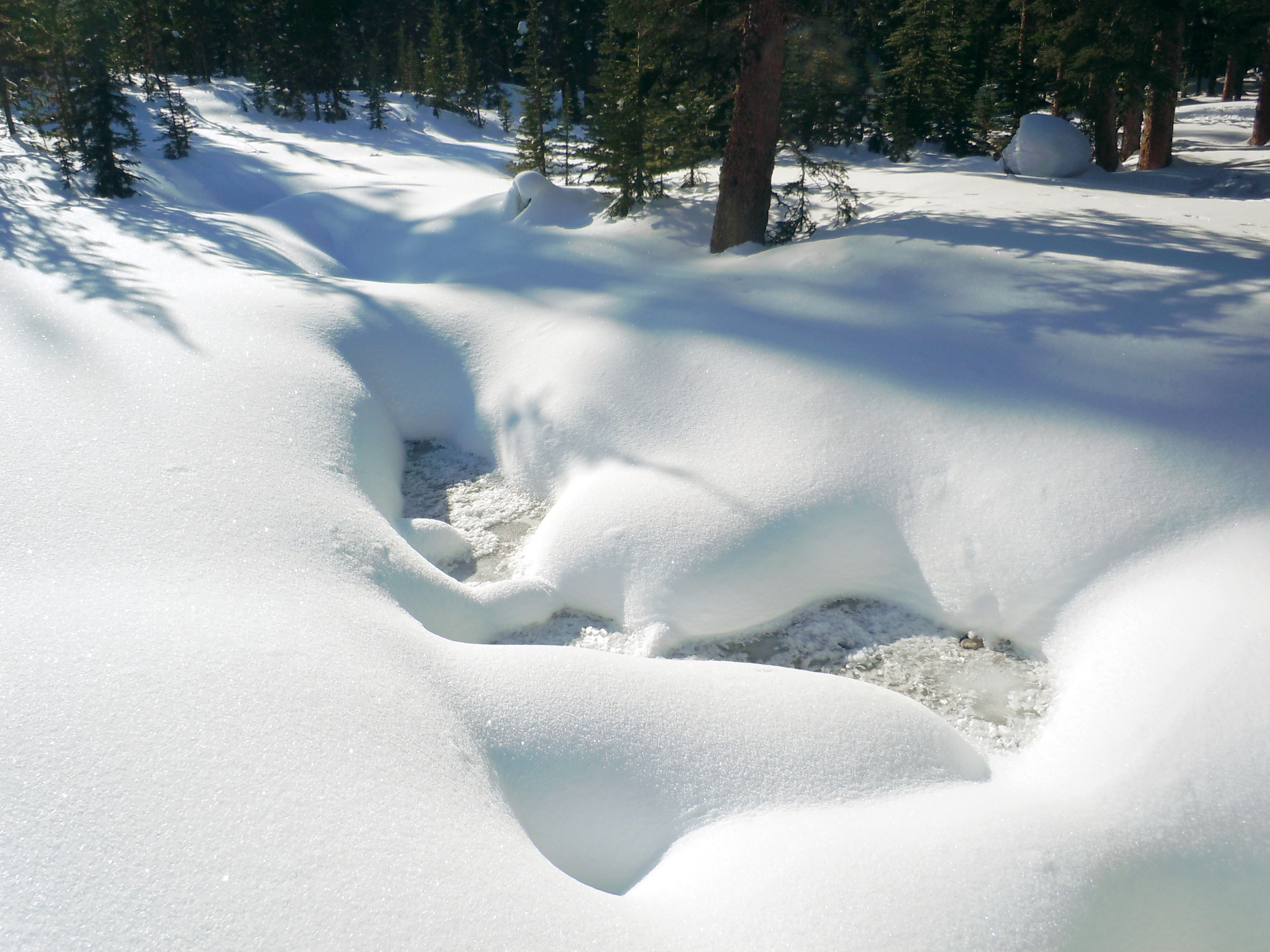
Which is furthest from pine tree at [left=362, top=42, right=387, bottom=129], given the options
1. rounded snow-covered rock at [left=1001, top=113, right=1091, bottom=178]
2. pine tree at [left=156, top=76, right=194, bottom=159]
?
rounded snow-covered rock at [left=1001, top=113, right=1091, bottom=178]

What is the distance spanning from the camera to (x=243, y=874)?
1900mm

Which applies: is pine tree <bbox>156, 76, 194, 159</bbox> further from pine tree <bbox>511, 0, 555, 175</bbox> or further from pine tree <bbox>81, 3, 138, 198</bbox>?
pine tree <bbox>511, 0, 555, 175</bbox>

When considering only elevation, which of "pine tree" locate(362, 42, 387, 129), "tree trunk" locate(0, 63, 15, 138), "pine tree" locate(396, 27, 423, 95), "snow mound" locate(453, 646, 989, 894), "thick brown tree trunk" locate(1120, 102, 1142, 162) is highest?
"pine tree" locate(396, 27, 423, 95)

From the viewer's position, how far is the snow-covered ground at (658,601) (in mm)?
2137

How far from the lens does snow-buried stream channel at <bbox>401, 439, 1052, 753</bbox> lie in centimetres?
347

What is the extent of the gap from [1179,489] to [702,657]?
2564 mm

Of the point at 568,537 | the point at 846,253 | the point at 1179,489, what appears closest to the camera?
the point at 1179,489

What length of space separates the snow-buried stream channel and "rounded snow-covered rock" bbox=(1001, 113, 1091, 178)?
38.6 ft

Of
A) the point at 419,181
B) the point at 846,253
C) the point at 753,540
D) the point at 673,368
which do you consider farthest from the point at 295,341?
the point at 419,181

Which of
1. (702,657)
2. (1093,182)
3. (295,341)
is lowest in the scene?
(702,657)

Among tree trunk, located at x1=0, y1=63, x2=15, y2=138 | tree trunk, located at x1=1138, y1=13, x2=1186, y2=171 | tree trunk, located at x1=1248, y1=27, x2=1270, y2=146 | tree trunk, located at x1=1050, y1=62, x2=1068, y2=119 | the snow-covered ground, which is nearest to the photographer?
the snow-covered ground

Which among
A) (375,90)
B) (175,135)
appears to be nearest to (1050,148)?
(175,135)

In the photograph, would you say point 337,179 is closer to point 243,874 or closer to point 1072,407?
point 1072,407

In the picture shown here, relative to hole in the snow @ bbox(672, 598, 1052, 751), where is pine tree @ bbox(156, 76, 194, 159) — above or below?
above
